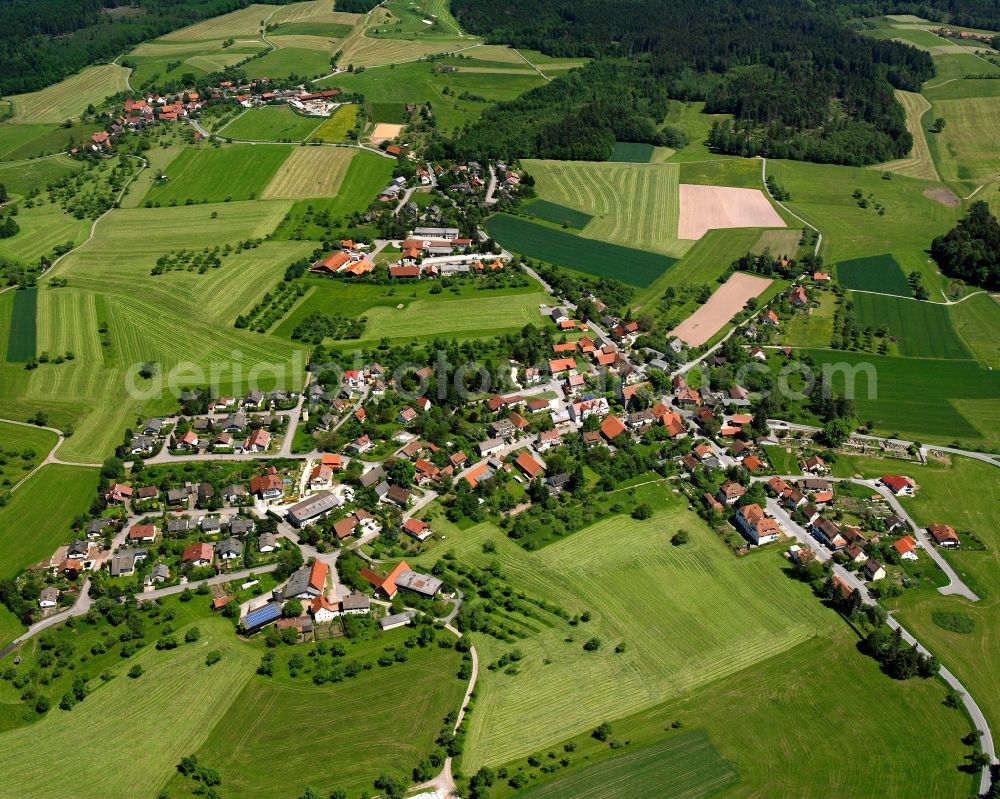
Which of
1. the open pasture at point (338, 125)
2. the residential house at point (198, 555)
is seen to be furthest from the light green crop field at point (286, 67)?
the residential house at point (198, 555)

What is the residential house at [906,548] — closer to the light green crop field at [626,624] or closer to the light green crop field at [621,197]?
the light green crop field at [626,624]

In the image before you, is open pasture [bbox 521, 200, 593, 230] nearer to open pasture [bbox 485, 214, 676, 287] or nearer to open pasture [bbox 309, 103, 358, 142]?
open pasture [bbox 485, 214, 676, 287]

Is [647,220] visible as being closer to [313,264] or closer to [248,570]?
[313,264]

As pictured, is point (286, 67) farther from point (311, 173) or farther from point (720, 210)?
point (720, 210)

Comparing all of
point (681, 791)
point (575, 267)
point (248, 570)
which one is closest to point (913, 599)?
point (681, 791)

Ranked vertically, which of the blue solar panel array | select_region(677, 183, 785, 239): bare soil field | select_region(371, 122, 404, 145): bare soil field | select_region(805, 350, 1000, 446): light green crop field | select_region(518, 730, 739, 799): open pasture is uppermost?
select_region(371, 122, 404, 145): bare soil field

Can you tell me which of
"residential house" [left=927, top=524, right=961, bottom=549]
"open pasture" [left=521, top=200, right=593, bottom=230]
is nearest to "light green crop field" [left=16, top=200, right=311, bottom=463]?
"open pasture" [left=521, top=200, right=593, bottom=230]

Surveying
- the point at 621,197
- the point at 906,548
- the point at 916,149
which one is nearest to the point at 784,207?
the point at 621,197
